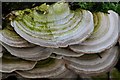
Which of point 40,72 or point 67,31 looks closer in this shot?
point 67,31

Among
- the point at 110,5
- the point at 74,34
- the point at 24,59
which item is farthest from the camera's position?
the point at 110,5

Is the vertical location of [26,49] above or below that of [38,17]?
below

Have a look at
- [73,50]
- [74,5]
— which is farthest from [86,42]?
[74,5]

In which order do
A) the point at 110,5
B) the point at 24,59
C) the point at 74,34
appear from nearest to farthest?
1. the point at 74,34
2. the point at 24,59
3. the point at 110,5

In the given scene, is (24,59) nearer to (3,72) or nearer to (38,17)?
(3,72)

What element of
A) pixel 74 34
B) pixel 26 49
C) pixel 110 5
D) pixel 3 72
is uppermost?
pixel 110 5

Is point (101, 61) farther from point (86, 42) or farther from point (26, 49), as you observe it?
point (26, 49)
